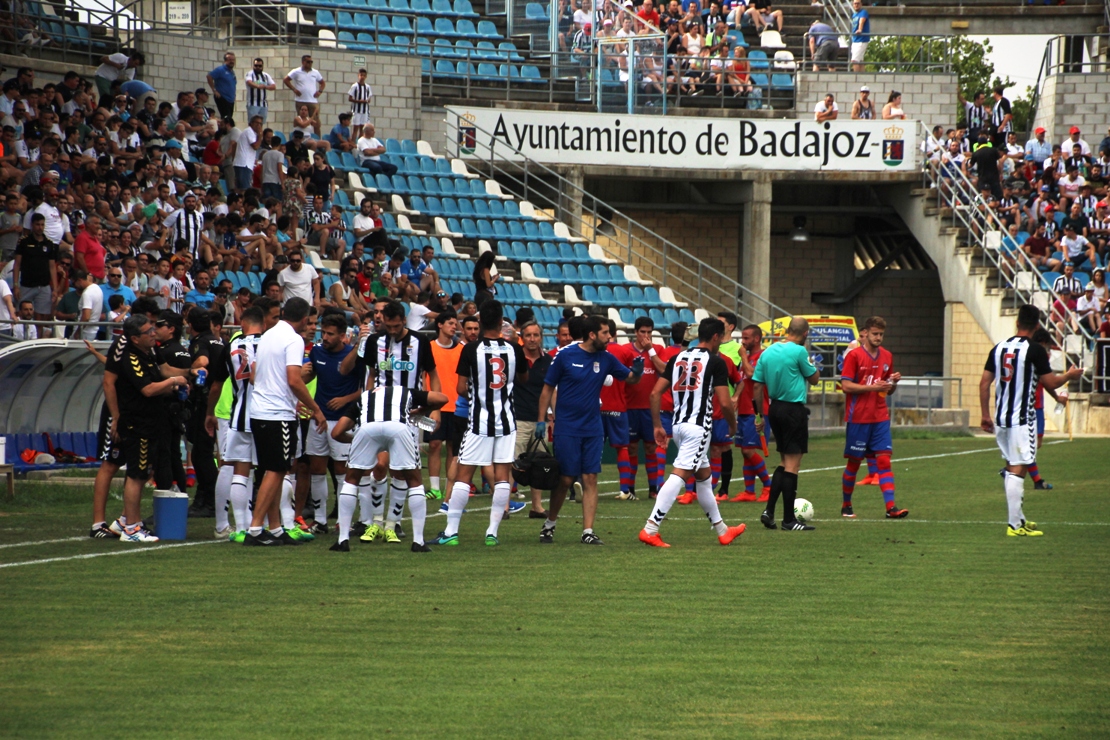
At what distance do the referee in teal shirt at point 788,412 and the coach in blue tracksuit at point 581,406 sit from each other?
84.6 inches

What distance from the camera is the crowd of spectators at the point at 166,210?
1822 centimetres

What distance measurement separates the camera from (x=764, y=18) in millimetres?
37719

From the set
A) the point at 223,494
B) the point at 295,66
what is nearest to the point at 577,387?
the point at 223,494

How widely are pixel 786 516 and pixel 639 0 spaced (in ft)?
88.6

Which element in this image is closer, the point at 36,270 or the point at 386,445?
the point at 386,445

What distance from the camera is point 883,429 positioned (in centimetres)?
1511

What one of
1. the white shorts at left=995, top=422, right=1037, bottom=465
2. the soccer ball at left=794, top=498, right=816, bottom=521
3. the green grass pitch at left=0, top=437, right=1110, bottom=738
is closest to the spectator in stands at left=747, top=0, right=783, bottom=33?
the soccer ball at left=794, top=498, right=816, bottom=521

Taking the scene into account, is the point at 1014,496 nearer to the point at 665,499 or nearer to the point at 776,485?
the point at 776,485

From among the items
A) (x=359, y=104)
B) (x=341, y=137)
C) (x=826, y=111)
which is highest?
(x=826, y=111)

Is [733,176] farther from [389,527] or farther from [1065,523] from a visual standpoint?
[389,527]

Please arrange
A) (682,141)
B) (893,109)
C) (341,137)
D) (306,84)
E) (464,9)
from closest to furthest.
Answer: (306,84) < (341,137) < (682,141) < (464,9) < (893,109)

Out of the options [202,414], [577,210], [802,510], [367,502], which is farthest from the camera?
[577,210]

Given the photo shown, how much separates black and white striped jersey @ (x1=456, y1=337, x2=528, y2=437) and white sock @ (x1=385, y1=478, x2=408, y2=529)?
0.74 metres

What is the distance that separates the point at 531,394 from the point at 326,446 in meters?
3.14
